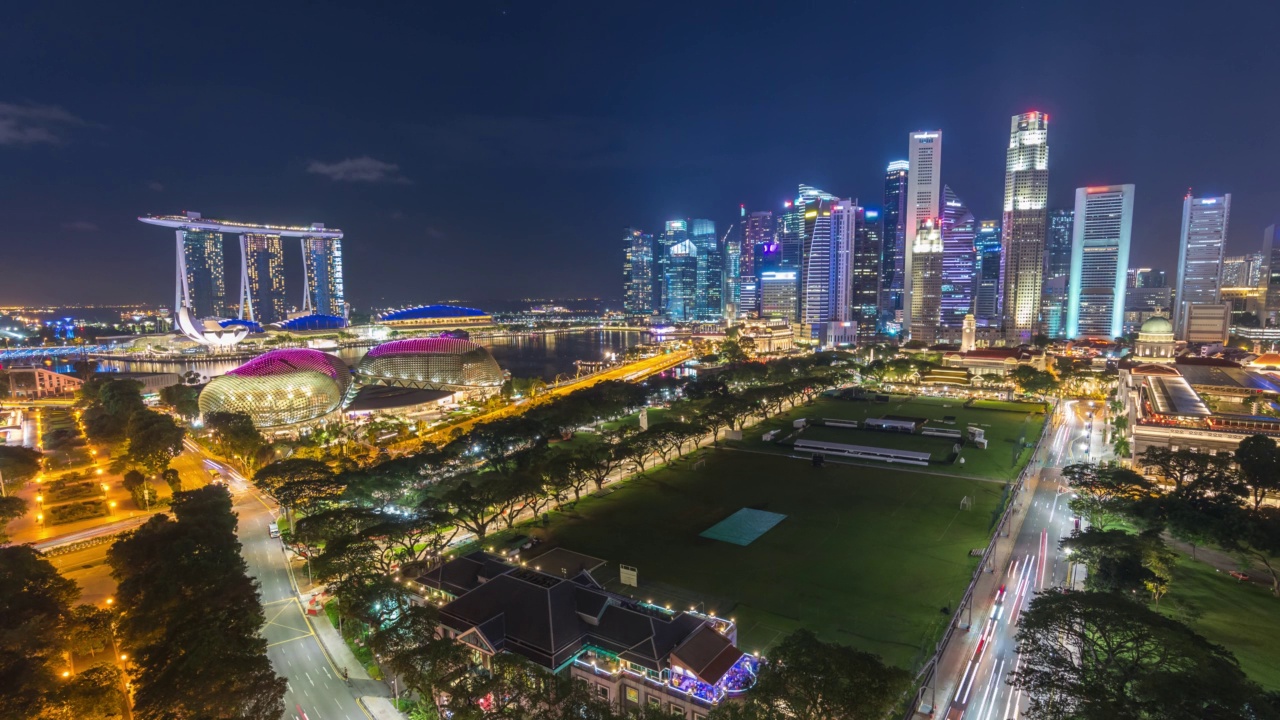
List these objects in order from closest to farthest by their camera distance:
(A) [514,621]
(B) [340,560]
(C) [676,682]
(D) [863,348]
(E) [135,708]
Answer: (E) [135,708]
(C) [676,682]
(A) [514,621]
(B) [340,560]
(D) [863,348]

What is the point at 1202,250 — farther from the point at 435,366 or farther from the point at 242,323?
the point at 242,323

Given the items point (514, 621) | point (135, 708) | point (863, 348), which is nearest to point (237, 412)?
point (135, 708)

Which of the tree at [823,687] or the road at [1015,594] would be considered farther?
the road at [1015,594]

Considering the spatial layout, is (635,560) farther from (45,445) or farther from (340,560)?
(45,445)

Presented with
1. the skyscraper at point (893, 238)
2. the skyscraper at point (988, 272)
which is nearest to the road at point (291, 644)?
the skyscraper at point (988, 272)

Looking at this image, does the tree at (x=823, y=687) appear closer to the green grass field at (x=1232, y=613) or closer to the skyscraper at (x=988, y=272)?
the green grass field at (x=1232, y=613)

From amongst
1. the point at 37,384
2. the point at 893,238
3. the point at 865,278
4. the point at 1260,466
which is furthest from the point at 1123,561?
the point at 893,238

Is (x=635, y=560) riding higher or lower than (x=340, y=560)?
lower
